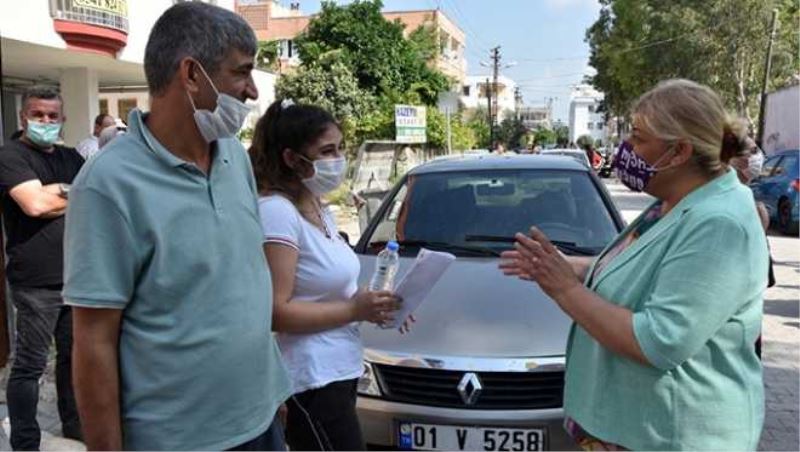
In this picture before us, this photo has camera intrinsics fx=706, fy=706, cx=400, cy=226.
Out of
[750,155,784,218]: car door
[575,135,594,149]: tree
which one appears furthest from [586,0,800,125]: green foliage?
[750,155,784,218]: car door

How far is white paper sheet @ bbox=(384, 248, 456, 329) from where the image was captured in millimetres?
2244

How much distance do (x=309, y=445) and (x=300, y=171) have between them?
900mm

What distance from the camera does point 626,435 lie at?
1.82 m

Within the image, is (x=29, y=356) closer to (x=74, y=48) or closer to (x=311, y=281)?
(x=311, y=281)

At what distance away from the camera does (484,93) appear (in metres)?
86.7

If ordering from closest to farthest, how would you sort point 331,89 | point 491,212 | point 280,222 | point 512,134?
1. point 280,222
2. point 491,212
3. point 331,89
4. point 512,134

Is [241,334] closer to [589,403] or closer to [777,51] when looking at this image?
[589,403]

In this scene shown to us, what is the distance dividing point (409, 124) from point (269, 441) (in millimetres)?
16961

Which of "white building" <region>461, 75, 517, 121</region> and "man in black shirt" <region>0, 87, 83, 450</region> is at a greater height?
"white building" <region>461, 75, 517, 121</region>

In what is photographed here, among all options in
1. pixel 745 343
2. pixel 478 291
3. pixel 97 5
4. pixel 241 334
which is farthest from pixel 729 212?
pixel 97 5

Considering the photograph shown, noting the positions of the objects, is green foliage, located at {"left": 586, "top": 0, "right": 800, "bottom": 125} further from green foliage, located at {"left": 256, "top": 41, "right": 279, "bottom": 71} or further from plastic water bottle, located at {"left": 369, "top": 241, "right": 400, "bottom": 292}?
plastic water bottle, located at {"left": 369, "top": 241, "right": 400, "bottom": 292}

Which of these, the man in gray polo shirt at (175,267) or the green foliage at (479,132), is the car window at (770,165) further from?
the green foliage at (479,132)

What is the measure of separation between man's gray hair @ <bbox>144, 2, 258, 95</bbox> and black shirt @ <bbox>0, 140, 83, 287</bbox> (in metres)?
2.24

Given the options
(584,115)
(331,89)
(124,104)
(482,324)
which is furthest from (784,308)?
(584,115)
